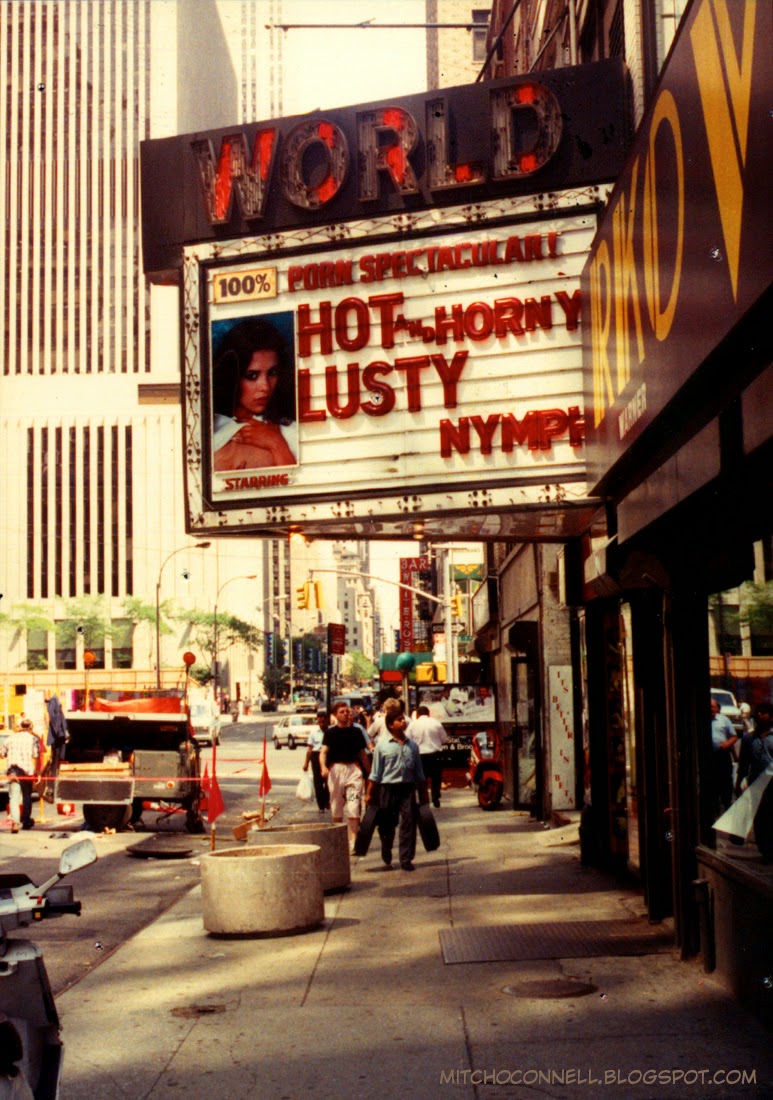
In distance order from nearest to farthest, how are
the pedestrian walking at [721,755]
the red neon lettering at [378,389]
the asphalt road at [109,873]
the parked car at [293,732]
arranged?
the pedestrian walking at [721,755] < the asphalt road at [109,873] < the red neon lettering at [378,389] < the parked car at [293,732]

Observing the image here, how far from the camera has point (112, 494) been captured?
127188mm

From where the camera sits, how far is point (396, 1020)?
767 cm

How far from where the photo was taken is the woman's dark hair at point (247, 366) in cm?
1280

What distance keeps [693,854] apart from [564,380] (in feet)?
15.2

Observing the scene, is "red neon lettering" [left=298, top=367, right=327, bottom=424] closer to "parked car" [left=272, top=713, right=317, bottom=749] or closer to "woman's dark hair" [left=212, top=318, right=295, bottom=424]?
"woman's dark hair" [left=212, top=318, right=295, bottom=424]

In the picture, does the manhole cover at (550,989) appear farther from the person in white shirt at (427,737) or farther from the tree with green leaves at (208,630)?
the tree with green leaves at (208,630)

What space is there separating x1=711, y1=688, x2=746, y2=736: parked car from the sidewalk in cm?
136

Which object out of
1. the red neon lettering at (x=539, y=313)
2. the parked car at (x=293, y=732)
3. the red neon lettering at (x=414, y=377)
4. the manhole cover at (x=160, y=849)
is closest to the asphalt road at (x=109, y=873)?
the manhole cover at (x=160, y=849)

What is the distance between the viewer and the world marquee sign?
11.9 m

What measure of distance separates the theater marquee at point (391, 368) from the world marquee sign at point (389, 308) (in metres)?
0.02

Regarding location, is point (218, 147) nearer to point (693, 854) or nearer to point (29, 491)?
point (693, 854)

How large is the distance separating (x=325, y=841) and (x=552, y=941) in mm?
3622

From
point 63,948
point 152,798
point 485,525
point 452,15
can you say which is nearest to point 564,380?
point 485,525

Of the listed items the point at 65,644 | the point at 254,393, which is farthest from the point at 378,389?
the point at 65,644
